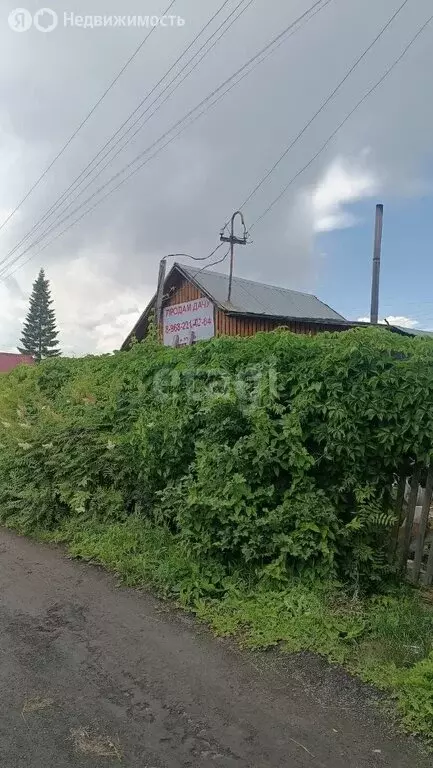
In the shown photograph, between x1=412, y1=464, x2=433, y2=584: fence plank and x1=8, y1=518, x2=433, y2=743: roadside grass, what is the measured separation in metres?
0.16

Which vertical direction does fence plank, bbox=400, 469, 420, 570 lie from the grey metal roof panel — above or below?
below

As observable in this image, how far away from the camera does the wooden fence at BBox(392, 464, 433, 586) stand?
3.84m

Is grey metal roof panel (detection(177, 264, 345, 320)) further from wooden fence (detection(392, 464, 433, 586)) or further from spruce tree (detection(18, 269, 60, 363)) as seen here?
spruce tree (detection(18, 269, 60, 363))

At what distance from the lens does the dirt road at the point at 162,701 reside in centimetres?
228

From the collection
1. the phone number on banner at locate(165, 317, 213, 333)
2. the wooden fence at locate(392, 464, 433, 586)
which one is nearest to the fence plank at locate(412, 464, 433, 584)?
the wooden fence at locate(392, 464, 433, 586)

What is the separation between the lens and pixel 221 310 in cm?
1758

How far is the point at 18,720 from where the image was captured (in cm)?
250

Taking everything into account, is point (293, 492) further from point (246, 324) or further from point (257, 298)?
point (257, 298)

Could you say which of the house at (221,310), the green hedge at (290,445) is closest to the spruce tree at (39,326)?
the house at (221,310)

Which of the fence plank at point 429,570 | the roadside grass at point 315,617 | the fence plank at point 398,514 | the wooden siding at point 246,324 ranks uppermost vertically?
the wooden siding at point 246,324

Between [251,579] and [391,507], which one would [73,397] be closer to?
[251,579]

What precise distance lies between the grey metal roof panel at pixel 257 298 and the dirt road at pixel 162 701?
14130 millimetres

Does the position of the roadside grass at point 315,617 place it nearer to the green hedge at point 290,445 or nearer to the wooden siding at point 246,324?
the green hedge at point 290,445

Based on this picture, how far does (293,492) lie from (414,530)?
3.57ft
